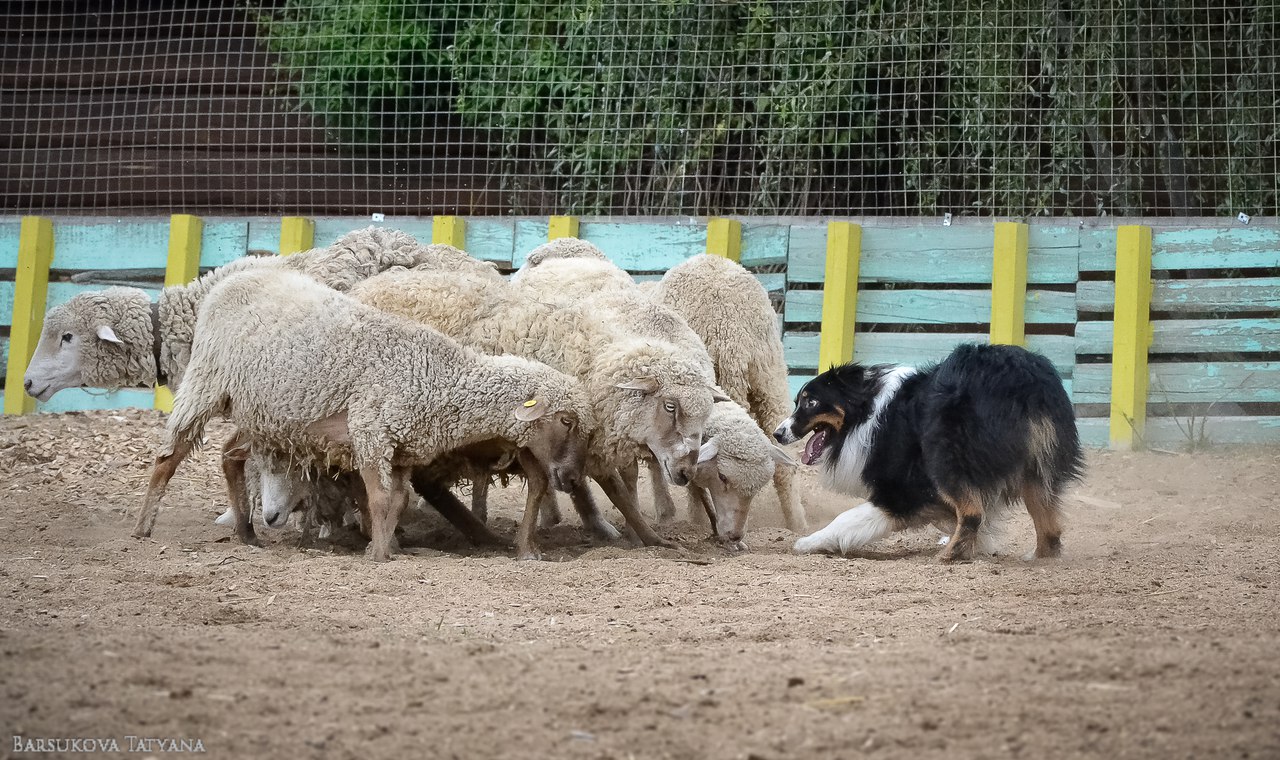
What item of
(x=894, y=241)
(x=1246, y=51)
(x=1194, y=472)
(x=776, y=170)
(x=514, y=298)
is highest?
(x=1246, y=51)

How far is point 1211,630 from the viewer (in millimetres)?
4098

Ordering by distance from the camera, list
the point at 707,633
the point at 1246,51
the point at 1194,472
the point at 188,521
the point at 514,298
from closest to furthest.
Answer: the point at 707,633 < the point at 514,298 < the point at 188,521 < the point at 1194,472 < the point at 1246,51

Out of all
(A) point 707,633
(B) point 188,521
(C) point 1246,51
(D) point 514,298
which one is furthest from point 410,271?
(C) point 1246,51

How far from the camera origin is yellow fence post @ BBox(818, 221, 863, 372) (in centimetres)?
970

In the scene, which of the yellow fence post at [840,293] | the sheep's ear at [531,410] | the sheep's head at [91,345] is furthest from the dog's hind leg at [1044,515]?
the sheep's head at [91,345]

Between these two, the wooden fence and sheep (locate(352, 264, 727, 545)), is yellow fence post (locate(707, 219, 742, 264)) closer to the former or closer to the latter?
the wooden fence

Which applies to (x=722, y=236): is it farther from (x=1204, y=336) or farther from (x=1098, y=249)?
(x=1204, y=336)

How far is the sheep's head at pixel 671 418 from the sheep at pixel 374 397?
267 millimetres

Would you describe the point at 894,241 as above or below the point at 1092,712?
above

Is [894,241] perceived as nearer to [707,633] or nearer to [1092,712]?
[707,633]

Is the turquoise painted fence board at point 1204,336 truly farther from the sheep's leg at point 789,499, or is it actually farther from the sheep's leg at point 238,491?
the sheep's leg at point 238,491

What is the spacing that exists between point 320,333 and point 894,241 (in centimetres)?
521

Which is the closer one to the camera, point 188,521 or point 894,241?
point 188,521

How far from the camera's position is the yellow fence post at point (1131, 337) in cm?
915
